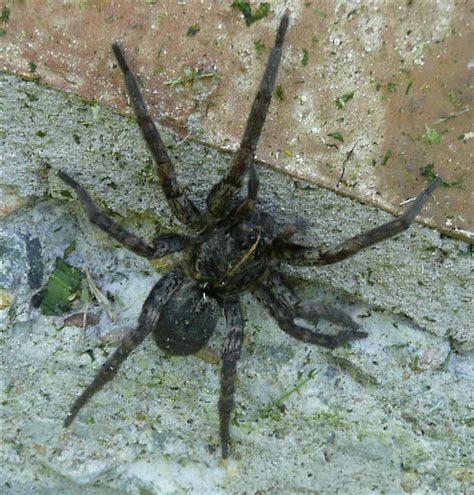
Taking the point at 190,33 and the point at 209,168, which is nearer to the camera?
the point at 190,33

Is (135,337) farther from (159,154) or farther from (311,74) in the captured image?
(311,74)

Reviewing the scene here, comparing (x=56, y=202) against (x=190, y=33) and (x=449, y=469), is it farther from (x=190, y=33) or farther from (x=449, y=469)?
(x=449, y=469)

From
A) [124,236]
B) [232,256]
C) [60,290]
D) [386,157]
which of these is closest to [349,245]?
[386,157]

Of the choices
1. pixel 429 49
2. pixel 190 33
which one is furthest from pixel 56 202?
pixel 429 49

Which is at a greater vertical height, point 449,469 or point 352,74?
point 352,74

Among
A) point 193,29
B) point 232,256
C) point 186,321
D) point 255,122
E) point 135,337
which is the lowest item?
point 135,337
